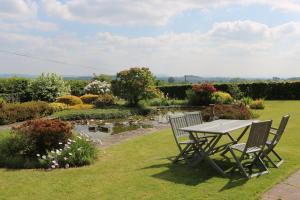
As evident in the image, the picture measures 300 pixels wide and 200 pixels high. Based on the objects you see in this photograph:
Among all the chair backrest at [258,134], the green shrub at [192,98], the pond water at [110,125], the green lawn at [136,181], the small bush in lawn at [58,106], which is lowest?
the pond water at [110,125]

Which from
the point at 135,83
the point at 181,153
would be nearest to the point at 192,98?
the point at 135,83

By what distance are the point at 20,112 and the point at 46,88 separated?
25.7 feet

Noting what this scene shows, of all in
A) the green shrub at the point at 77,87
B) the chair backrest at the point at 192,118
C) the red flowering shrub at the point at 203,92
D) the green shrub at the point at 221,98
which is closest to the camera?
the chair backrest at the point at 192,118

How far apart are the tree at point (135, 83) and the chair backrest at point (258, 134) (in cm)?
1430

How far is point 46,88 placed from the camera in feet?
78.0

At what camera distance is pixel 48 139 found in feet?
26.8

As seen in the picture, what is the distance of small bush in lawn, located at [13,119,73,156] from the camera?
26.6ft

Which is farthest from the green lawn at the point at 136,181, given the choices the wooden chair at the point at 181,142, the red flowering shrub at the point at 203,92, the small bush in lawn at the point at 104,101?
the red flowering shrub at the point at 203,92

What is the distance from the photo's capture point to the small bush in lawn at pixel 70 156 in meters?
7.71

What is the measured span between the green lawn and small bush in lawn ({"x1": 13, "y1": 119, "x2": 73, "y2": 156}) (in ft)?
2.84

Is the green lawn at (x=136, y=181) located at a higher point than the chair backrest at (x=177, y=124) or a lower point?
lower

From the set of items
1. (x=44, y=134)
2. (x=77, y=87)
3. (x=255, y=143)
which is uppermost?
(x=77, y=87)

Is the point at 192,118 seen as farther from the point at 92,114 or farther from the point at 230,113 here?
the point at 92,114

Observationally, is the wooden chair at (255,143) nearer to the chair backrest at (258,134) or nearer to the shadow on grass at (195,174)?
the chair backrest at (258,134)
